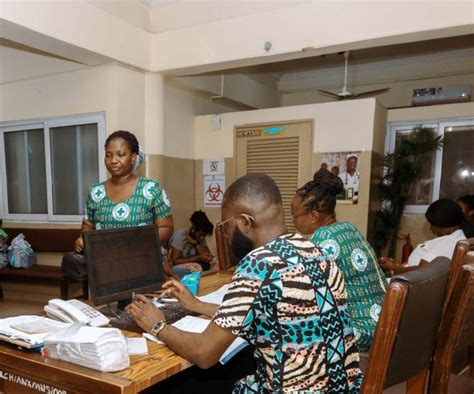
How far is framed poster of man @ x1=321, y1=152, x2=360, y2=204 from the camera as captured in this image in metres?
3.71

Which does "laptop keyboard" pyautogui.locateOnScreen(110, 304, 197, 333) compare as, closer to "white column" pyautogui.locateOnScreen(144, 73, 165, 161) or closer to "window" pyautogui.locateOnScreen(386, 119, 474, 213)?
"white column" pyautogui.locateOnScreen(144, 73, 165, 161)

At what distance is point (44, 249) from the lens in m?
4.04

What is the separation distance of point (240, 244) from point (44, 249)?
12.0ft

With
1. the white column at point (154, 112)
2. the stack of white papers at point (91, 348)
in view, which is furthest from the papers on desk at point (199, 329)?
the white column at point (154, 112)

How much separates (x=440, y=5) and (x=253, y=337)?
9.06ft

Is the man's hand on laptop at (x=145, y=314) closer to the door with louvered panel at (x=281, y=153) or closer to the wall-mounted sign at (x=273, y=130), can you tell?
the door with louvered panel at (x=281, y=153)

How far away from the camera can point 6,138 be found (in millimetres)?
4422

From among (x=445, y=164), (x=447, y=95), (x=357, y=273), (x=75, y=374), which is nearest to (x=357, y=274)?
(x=357, y=273)

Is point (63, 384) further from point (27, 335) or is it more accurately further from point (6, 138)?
point (6, 138)

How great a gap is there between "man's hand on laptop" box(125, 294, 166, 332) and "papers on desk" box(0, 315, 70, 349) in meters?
0.22

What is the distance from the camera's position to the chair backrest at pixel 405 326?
87cm

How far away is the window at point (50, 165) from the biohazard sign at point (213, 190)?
4.18ft

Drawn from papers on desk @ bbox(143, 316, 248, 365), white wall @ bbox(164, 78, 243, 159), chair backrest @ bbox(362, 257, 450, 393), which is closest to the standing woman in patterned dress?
papers on desk @ bbox(143, 316, 248, 365)

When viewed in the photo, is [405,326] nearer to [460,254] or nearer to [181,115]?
[460,254]
